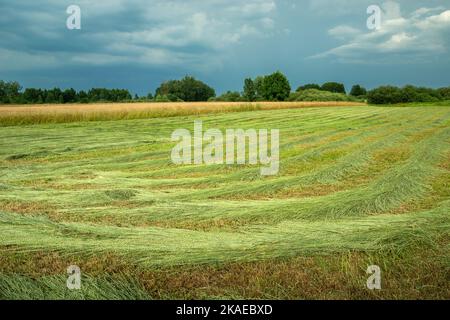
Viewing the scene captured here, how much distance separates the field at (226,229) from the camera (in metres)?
3.32

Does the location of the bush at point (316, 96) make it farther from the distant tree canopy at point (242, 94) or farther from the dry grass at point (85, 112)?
the dry grass at point (85, 112)

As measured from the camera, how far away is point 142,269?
3.60m

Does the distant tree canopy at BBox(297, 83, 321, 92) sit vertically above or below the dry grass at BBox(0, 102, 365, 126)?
above

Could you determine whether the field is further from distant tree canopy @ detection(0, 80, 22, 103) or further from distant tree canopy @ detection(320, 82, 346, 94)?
distant tree canopy @ detection(320, 82, 346, 94)

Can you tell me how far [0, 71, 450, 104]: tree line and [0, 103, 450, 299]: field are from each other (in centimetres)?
5222

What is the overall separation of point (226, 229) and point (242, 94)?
69.3 meters

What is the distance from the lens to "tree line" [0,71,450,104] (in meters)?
56.8

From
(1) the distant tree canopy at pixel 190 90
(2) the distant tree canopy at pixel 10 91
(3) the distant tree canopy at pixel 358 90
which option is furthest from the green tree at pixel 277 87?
(2) the distant tree canopy at pixel 10 91

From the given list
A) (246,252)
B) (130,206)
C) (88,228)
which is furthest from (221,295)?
(130,206)

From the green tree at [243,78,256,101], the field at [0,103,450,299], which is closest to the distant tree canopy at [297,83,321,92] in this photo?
the green tree at [243,78,256,101]

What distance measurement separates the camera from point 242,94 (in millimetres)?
72750

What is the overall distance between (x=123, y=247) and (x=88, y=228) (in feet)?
2.75

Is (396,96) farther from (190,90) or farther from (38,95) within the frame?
(38,95)

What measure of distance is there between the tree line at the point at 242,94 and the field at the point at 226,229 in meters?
52.2
